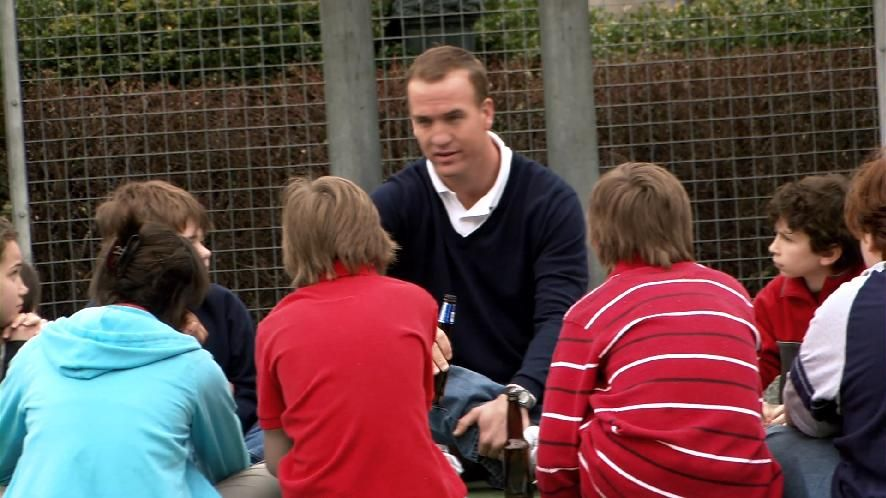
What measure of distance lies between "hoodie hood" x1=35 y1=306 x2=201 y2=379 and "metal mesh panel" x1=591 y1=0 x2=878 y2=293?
3.13 m

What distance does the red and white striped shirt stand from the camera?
12.1ft

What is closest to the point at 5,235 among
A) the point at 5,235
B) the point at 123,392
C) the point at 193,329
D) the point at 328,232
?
the point at 5,235

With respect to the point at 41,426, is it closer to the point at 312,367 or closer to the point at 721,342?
the point at 312,367

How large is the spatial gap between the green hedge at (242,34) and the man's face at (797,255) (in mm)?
1800

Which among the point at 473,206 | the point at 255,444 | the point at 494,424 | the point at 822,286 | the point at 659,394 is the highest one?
the point at 473,206

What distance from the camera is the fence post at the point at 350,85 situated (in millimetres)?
4898

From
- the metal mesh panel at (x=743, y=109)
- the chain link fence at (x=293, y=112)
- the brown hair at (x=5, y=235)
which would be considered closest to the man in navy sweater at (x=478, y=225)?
the brown hair at (x=5, y=235)

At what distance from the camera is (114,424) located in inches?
144

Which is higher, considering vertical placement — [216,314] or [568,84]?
[568,84]

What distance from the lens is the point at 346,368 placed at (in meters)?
3.79

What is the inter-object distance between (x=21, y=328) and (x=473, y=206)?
5.11 feet

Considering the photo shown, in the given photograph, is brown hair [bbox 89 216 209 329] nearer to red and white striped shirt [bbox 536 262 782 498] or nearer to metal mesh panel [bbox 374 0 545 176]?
red and white striped shirt [bbox 536 262 782 498]

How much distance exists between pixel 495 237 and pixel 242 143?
1949 mm

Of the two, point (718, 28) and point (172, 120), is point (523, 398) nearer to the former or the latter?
point (172, 120)
